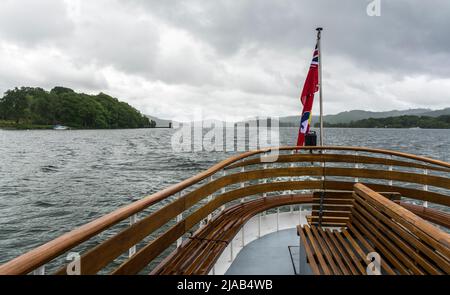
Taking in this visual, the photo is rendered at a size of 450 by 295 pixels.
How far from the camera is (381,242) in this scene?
103 inches

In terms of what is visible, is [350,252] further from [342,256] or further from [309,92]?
[309,92]

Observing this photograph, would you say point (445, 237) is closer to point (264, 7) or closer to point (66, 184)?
point (264, 7)

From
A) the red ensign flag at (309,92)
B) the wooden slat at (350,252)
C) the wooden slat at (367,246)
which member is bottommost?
the wooden slat at (350,252)

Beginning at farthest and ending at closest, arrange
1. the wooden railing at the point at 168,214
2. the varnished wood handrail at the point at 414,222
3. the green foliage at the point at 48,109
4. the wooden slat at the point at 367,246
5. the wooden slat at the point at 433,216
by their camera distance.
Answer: the green foliage at the point at 48,109
the wooden slat at the point at 433,216
the wooden slat at the point at 367,246
the varnished wood handrail at the point at 414,222
the wooden railing at the point at 168,214

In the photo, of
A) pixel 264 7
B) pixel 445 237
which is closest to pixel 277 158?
pixel 445 237

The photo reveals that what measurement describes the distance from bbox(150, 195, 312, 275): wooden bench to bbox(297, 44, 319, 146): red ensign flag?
3.41 m

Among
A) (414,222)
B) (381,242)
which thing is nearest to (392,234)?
(381,242)

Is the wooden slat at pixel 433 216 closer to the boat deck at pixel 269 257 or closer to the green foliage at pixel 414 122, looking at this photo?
the boat deck at pixel 269 257

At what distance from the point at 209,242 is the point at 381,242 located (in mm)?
1870

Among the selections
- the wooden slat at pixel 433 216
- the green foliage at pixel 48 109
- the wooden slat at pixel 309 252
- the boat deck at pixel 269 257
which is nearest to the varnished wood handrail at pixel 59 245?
the wooden slat at pixel 309 252

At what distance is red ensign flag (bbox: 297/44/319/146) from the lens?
26.9 ft

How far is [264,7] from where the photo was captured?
9.84 metres

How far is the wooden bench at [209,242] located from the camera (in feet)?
9.24

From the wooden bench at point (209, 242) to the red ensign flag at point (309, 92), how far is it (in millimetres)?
3412
